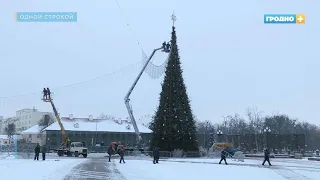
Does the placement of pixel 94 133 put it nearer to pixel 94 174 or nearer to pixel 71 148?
pixel 71 148

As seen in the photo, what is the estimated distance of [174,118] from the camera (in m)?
46.8

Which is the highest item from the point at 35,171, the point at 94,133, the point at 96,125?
the point at 96,125

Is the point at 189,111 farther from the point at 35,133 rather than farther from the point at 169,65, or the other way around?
the point at 35,133

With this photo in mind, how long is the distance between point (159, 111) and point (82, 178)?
2854 cm

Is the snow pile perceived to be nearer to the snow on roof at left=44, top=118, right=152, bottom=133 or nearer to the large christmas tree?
the large christmas tree

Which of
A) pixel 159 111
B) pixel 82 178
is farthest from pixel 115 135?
pixel 82 178

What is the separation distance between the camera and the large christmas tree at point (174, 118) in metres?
46.8

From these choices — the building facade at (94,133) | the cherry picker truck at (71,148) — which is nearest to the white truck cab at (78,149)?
the cherry picker truck at (71,148)

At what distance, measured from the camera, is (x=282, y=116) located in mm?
122188

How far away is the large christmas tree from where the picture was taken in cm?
4684

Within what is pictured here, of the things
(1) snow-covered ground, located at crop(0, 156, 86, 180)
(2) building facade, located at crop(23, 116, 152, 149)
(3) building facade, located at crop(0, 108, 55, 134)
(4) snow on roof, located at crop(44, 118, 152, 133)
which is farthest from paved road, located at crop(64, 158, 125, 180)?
(3) building facade, located at crop(0, 108, 55, 134)

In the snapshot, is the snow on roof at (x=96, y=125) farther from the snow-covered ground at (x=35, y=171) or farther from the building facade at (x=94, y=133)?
the snow-covered ground at (x=35, y=171)

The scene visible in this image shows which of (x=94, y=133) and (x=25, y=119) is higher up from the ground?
(x=25, y=119)

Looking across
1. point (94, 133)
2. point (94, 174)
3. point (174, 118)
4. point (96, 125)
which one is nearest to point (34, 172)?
point (94, 174)
